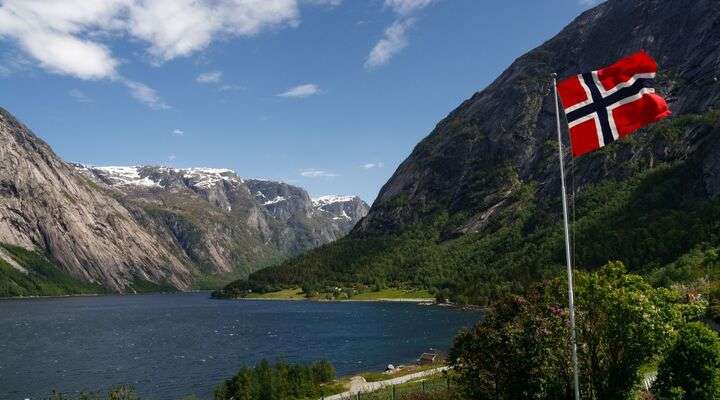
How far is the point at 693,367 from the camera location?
25875 millimetres

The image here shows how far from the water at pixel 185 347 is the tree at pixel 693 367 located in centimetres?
6485

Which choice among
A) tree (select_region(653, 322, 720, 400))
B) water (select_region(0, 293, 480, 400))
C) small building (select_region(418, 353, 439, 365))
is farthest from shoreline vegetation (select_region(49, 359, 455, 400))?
tree (select_region(653, 322, 720, 400))

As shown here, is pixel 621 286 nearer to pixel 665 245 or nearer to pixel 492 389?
pixel 492 389

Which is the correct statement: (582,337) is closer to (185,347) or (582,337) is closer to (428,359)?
(428,359)

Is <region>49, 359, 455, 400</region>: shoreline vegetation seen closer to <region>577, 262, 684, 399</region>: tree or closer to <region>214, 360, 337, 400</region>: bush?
<region>214, 360, 337, 400</region>: bush

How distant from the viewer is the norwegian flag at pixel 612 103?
22312 millimetres

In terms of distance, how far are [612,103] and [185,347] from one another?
4651 inches

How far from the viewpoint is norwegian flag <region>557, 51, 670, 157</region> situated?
73.2ft

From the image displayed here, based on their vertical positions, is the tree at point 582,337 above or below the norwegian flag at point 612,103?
below

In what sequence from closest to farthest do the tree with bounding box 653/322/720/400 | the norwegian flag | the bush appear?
the norwegian flag
the tree with bounding box 653/322/720/400
the bush

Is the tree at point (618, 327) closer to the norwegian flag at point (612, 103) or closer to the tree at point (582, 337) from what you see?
the tree at point (582, 337)

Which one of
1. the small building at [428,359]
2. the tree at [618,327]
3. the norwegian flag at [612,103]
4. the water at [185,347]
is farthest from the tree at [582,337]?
the small building at [428,359]

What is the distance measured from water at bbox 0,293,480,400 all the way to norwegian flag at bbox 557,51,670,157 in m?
69.0

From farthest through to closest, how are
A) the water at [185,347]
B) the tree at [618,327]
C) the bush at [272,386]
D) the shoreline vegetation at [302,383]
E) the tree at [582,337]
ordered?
the water at [185,347]
the bush at [272,386]
the shoreline vegetation at [302,383]
the tree at [582,337]
the tree at [618,327]
